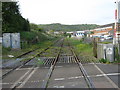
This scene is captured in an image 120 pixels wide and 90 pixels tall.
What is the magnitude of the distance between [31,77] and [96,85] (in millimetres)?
2721

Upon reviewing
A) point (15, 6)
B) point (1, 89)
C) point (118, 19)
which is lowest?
point (1, 89)

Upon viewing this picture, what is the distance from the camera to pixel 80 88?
6.00 meters

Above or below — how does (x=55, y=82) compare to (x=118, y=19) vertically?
below

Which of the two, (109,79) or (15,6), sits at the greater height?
(15,6)

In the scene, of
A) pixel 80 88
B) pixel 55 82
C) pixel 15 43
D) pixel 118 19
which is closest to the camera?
pixel 80 88

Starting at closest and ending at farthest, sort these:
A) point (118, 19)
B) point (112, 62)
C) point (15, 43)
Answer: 1. point (112, 62)
2. point (118, 19)
3. point (15, 43)

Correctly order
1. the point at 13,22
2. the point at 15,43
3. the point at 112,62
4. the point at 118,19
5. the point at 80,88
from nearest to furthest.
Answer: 1. the point at 80,88
2. the point at 112,62
3. the point at 118,19
4. the point at 15,43
5. the point at 13,22

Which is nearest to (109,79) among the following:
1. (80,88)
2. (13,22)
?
(80,88)

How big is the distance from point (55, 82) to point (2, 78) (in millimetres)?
2327

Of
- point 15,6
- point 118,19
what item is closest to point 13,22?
point 15,6

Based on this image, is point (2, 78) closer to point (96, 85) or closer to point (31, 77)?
point (31, 77)

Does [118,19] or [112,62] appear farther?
[118,19]

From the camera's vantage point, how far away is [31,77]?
7.73 meters

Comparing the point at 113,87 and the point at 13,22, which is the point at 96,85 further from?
the point at 13,22
